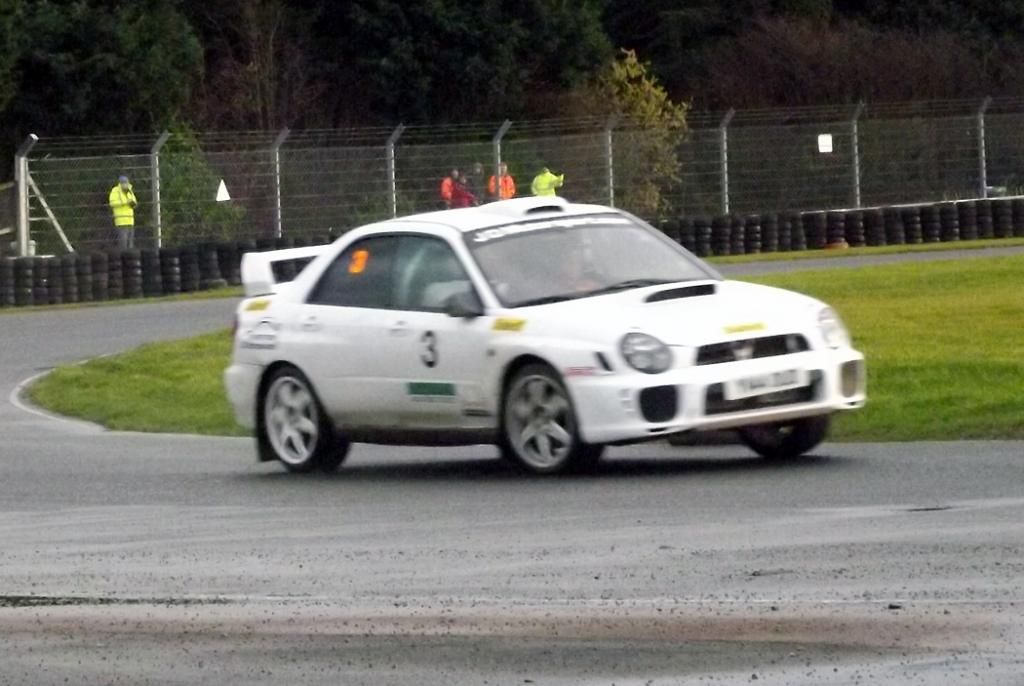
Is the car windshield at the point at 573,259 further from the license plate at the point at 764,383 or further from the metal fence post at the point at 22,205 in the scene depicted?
the metal fence post at the point at 22,205

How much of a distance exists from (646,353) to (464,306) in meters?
1.23

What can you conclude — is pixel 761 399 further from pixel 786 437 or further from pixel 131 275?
pixel 131 275

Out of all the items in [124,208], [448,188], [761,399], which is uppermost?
[448,188]

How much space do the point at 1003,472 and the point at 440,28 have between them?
45.8 meters

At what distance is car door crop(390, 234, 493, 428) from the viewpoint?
468 inches

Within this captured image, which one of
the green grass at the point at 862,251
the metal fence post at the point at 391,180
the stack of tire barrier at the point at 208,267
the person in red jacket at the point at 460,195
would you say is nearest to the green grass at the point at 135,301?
the stack of tire barrier at the point at 208,267

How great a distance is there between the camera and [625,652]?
6.58 meters

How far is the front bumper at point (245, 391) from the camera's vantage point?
13.1 meters

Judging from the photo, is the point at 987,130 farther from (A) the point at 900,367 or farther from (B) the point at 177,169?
(A) the point at 900,367

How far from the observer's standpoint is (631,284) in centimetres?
1205

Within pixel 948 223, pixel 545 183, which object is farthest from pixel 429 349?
pixel 948 223

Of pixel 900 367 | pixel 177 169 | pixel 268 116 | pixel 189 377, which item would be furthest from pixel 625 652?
pixel 268 116

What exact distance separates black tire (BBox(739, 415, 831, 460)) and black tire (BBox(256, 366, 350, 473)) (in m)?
2.32

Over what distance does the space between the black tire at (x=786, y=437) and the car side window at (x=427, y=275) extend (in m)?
1.69
